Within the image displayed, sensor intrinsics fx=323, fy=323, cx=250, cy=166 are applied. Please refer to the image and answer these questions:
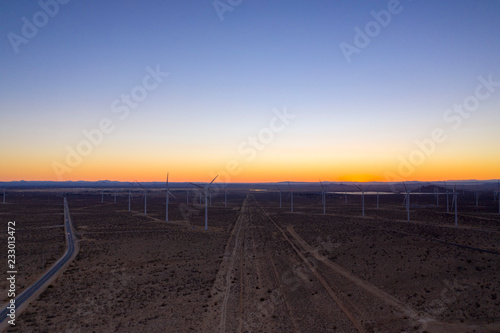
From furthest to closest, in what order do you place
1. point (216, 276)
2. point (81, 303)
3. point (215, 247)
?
point (215, 247), point (216, 276), point (81, 303)

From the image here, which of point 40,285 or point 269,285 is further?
point 269,285

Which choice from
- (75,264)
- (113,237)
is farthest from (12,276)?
(113,237)

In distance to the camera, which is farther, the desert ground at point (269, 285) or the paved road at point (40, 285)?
the paved road at point (40, 285)

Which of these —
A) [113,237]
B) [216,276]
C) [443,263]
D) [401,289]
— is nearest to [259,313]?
[216,276]

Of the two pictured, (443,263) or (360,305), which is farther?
(443,263)

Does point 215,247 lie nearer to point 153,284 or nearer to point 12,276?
point 153,284

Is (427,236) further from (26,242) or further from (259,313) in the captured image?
(26,242)

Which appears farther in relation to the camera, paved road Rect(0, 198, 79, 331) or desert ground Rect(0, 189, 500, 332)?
paved road Rect(0, 198, 79, 331)

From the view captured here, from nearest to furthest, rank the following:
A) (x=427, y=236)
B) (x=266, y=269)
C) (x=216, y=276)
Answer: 1. (x=216, y=276)
2. (x=266, y=269)
3. (x=427, y=236)

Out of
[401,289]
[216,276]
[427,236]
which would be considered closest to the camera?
[401,289]
